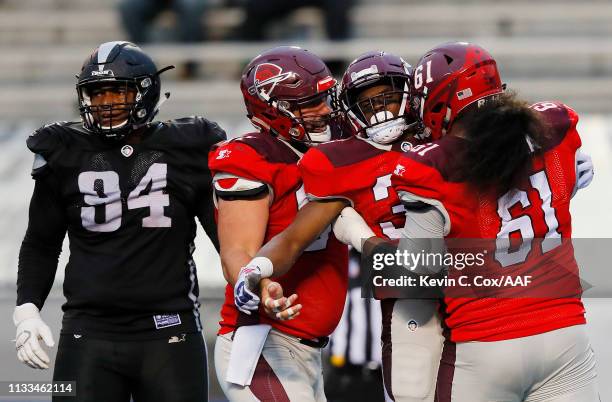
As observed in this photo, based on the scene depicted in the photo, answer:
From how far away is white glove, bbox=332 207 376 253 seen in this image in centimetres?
274

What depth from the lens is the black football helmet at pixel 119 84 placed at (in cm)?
323

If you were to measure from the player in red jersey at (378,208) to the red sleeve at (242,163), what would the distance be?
11 cm

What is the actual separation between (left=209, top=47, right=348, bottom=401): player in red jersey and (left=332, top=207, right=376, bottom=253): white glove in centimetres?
15

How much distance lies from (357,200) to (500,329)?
51 centimetres

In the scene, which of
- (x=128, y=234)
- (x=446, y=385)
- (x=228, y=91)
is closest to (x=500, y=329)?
(x=446, y=385)

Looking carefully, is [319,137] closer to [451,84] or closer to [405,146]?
[405,146]

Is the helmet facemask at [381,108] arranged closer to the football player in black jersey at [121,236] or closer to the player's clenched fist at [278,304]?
the player's clenched fist at [278,304]

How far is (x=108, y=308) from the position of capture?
3.22 m

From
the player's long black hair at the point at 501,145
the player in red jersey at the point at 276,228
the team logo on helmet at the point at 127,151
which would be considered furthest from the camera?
the team logo on helmet at the point at 127,151

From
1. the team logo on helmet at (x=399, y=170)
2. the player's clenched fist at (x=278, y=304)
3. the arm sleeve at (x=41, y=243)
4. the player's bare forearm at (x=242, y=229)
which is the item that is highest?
the team logo on helmet at (x=399, y=170)

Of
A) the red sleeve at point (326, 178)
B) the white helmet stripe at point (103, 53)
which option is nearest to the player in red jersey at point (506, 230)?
the red sleeve at point (326, 178)

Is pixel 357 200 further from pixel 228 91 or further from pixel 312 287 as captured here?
pixel 228 91

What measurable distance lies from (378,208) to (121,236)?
84 cm

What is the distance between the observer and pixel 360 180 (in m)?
2.80
